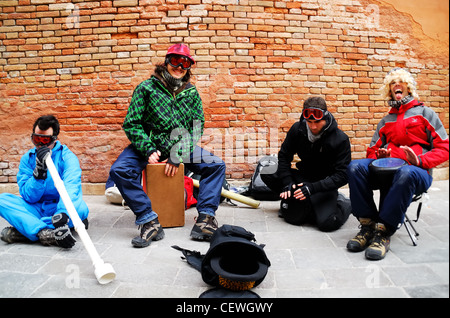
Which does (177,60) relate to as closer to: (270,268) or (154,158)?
(154,158)

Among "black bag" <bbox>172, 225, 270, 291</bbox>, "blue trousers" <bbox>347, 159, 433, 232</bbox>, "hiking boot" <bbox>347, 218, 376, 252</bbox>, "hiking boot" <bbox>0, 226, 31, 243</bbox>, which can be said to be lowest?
"hiking boot" <bbox>0, 226, 31, 243</bbox>

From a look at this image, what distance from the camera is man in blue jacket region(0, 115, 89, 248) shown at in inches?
131

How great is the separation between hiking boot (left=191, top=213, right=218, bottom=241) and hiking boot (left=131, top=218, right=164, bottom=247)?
328mm

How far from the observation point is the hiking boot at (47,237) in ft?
10.8

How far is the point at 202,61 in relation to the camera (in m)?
5.32

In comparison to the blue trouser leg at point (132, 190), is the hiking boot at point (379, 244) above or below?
below

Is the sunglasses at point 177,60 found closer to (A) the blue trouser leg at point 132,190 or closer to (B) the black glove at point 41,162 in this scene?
(A) the blue trouser leg at point 132,190

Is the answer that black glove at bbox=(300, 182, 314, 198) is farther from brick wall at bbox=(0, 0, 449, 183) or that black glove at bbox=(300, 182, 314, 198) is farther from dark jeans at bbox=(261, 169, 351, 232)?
brick wall at bbox=(0, 0, 449, 183)

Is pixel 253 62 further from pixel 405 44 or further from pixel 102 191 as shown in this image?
pixel 102 191

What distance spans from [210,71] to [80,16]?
2043mm

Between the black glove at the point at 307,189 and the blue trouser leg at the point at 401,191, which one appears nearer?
the blue trouser leg at the point at 401,191

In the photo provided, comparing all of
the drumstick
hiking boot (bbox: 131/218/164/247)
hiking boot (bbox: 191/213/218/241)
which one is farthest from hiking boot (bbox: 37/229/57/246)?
the drumstick

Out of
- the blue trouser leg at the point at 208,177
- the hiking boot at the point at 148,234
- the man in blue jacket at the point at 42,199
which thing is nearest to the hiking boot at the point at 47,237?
the man in blue jacket at the point at 42,199

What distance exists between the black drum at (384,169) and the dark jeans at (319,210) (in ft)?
2.01
